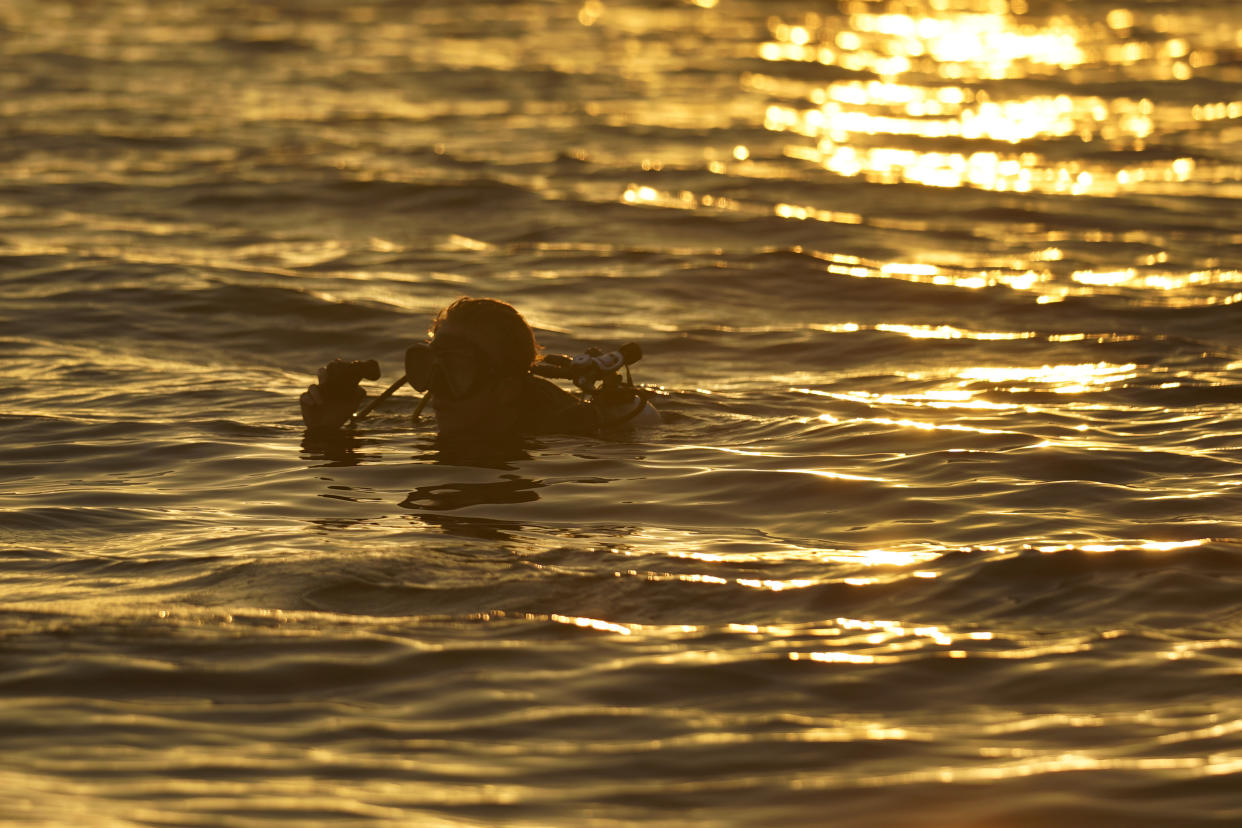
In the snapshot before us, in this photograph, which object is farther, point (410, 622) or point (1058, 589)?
point (1058, 589)

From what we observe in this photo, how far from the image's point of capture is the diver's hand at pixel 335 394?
8.93 m

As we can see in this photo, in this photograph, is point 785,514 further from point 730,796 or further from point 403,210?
point 403,210

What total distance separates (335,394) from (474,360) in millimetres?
921

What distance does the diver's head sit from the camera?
8.64 m

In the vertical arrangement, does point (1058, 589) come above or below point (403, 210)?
below

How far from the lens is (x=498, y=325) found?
28.5ft

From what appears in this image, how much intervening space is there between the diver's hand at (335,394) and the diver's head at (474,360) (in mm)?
364

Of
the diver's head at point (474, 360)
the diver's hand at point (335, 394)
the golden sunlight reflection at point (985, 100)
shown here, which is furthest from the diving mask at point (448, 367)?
the golden sunlight reflection at point (985, 100)

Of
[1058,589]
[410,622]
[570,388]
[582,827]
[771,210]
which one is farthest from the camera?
[771,210]

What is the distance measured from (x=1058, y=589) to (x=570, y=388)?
5002mm

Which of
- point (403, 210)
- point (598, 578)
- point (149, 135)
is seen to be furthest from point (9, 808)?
point (149, 135)

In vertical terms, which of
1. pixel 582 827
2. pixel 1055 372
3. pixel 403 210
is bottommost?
pixel 582 827

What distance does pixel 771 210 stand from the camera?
57.7 ft

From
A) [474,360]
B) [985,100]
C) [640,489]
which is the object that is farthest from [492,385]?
[985,100]
